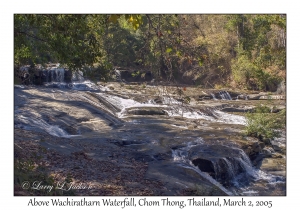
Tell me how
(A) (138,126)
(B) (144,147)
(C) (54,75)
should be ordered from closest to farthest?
(B) (144,147), (A) (138,126), (C) (54,75)

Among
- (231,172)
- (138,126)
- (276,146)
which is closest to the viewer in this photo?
(231,172)

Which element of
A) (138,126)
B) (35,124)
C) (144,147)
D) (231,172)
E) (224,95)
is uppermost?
(224,95)

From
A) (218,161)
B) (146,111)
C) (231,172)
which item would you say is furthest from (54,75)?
(231,172)

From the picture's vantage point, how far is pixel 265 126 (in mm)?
12891

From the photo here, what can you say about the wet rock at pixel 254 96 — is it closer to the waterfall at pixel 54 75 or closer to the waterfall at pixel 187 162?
the waterfall at pixel 187 162

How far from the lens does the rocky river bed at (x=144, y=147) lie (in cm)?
767

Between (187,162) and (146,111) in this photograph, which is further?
(146,111)

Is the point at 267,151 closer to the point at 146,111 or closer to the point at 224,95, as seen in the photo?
the point at 146,111

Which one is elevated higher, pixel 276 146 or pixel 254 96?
pixel 254 96

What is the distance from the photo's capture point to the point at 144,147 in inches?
432

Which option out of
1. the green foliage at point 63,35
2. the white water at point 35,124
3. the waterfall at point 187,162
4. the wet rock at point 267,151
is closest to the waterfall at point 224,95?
the wet rock at point 267,151

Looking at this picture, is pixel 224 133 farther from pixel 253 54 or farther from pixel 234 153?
pixel 253 54

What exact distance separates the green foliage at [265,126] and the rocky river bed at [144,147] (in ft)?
1.18

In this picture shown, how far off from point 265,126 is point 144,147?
449cm
